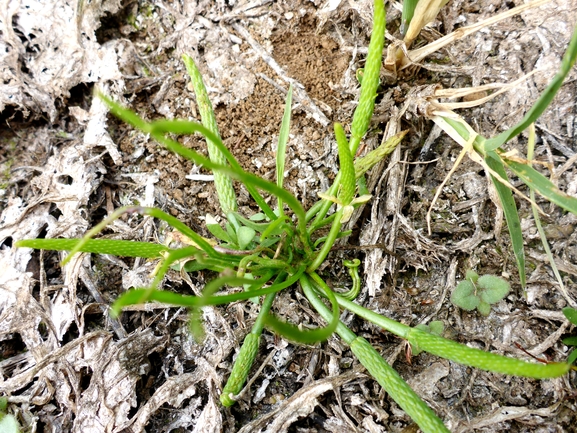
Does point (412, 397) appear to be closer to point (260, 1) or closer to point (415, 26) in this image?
point (415, 26)

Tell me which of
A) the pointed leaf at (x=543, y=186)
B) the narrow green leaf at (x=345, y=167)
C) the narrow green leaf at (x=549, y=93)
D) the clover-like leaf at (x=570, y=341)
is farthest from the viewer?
the clover-like leaf at (x=570, y=341)

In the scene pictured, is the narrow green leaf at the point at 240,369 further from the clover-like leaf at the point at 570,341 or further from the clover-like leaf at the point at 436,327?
the clover-like leaf at the point at 570,341

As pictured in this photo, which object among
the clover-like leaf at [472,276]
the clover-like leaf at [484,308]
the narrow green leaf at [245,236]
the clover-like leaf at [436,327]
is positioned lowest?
the clover-like leaf at [484,308]

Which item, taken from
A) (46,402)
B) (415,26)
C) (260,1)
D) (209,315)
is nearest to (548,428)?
(209,315)

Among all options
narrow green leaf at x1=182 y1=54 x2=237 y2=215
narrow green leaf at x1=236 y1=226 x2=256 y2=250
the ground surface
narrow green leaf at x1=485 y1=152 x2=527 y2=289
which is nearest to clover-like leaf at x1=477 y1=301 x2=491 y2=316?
the ground surface

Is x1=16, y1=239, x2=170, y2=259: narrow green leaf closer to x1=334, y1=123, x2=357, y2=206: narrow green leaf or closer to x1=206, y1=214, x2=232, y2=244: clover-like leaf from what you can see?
x1=206, y1=214, x2=232, y2=244: clover-like leaf

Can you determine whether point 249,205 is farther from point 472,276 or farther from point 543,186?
point 543,186

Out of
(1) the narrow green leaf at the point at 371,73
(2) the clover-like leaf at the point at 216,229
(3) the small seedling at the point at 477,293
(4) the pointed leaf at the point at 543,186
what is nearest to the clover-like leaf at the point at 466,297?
(3) the small seedling at the point at 477,293
